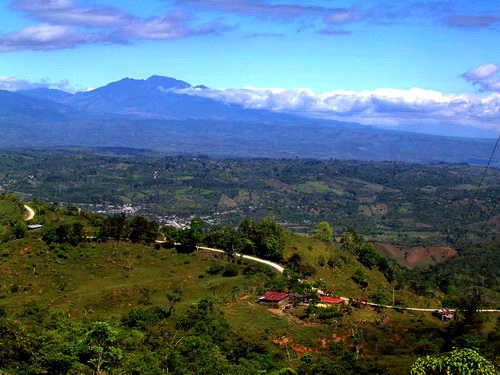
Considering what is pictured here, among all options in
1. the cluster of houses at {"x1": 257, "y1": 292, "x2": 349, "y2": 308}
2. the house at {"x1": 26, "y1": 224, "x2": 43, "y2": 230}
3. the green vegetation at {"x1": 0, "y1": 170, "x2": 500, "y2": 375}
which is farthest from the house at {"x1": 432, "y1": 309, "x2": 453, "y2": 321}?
the house at {"x1": 26, "y1": 224, "x2": 43, "y2": 230}

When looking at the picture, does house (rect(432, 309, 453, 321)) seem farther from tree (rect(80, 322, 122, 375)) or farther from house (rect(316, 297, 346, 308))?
tree (rect(80, 322, 122, 375))

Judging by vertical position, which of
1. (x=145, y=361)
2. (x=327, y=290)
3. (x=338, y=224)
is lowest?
(x=338, y=224)

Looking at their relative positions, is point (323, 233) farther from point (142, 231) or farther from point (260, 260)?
point (142, 231)

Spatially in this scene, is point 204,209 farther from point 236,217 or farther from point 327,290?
point 327,290

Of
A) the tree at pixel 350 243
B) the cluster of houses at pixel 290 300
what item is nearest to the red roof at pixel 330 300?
the cluster of houses at pixel 290 300

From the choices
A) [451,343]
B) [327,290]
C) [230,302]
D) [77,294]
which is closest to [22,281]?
[77,294]

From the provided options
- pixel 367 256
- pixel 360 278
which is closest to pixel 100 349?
pixel 360 278

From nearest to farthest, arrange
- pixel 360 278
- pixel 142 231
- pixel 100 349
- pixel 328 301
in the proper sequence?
1. pixel 100 349
2. pixel 328 301
3. pixel 360 278
4. pixel 142 231
